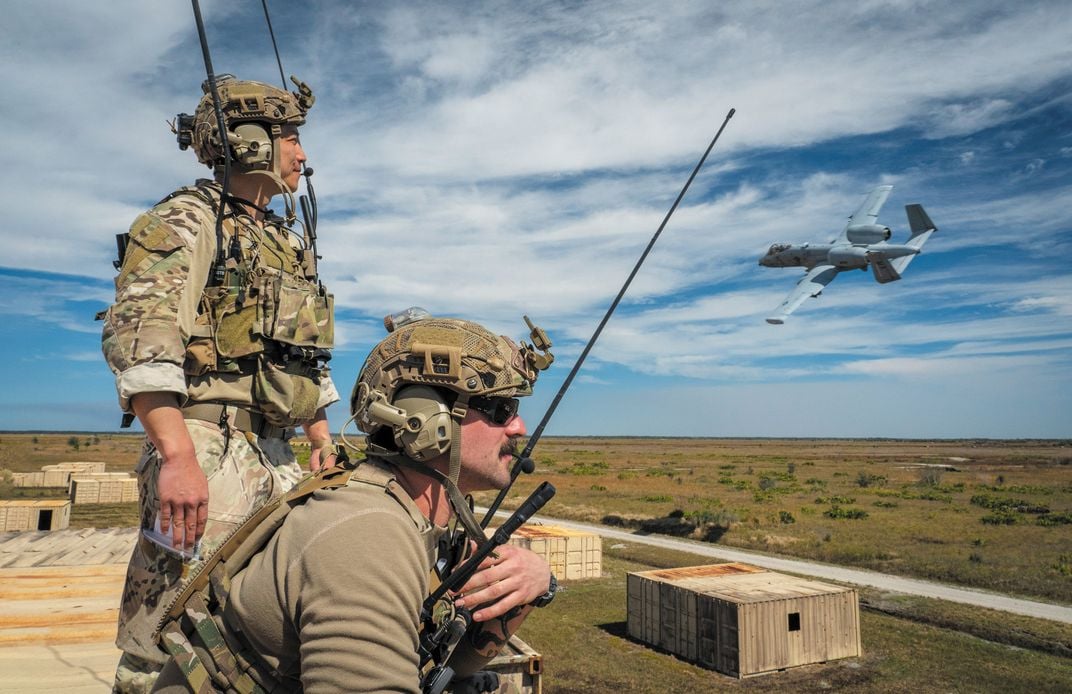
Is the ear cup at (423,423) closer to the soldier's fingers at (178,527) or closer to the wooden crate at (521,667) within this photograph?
the soldier's fingers at (178,527)

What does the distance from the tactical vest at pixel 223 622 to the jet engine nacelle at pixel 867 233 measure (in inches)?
2102

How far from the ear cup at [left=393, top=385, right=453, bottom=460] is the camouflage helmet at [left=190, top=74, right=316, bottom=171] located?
1.91 m

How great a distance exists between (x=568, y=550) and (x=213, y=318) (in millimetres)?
21054

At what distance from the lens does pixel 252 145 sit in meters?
3.98

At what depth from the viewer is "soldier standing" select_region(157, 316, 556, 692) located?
6.88ft

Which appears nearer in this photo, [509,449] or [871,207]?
[509,449]

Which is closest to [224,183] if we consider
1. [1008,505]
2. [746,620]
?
[746,620]

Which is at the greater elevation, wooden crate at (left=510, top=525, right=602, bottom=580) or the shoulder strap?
the shoulder strap

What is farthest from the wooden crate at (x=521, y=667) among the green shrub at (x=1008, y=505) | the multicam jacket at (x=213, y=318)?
the green shrub at (x=1008, y=505)

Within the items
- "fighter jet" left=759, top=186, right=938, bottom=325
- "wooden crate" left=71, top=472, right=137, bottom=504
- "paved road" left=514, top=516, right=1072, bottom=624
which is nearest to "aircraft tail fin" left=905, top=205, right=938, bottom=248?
"fighter jet" left=759, top=186, right=938, bottom=325

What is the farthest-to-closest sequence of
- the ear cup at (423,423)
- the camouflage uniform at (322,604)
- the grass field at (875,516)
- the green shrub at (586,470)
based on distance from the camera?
the green shrub at (586,470) → the grass field at (875,516) → the ear cup at (423,423) → the camouflage uniform at (322,604)

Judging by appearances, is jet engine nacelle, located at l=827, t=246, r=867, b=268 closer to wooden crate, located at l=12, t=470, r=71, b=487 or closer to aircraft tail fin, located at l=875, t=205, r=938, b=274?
aircraft tail fin, located at l=875, t=205, r=938, b=274

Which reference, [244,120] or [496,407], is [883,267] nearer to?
[244,120]

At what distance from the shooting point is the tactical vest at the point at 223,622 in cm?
243
